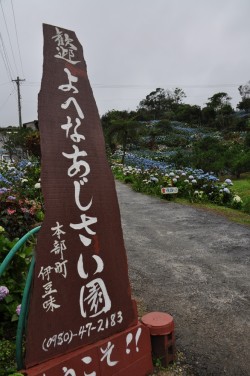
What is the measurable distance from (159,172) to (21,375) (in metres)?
13.2

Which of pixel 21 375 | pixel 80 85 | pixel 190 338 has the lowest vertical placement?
pixel 190 338

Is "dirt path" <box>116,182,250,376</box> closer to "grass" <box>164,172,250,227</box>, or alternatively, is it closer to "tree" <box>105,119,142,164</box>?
"grass" <box>164,172,250,227</box>

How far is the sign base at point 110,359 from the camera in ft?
6.93

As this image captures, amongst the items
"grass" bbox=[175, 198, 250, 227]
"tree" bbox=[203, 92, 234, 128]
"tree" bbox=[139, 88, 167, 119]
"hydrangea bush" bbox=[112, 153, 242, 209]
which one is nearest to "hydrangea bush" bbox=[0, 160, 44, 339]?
"grass" bbox=[175, 198, 250, 227]

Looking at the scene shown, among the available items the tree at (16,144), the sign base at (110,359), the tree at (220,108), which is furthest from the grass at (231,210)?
the tree at (220,108)

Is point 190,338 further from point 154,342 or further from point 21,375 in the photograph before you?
point 21,375

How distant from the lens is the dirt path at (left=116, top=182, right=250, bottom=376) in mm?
3002

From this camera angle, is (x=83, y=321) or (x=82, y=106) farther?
(x=82, y=106)

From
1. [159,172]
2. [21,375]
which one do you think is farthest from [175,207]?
[21,375]

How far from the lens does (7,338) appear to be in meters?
2.92

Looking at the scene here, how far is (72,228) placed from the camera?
7.48 feet

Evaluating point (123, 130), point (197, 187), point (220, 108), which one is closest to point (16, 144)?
point (123, 130)

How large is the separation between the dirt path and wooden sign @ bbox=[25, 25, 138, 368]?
0.91 metres

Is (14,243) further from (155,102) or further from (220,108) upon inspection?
(155,102)
